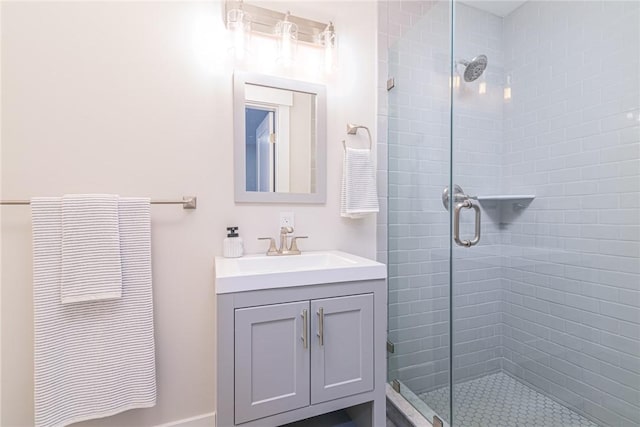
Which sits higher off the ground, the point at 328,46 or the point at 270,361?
the point at 328,46

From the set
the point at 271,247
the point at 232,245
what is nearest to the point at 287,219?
the point at 271,247

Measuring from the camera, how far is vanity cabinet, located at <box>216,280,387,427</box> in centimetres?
102

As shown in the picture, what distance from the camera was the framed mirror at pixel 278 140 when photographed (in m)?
1.42

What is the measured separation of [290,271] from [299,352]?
0.32 meters

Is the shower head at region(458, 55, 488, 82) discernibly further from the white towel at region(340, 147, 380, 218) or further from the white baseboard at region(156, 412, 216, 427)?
the white baseboard at region(156, 412, 216, 427)

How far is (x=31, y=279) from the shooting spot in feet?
3.76

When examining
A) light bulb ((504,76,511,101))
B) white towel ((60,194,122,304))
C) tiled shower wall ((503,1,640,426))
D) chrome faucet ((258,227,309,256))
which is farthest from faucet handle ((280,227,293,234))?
light bulb ((504,76,511,101))

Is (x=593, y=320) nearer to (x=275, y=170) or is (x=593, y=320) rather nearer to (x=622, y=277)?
(x=622, y=277)

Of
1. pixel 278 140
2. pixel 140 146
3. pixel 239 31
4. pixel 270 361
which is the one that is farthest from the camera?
pixel 278 140

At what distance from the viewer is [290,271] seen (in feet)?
3.54

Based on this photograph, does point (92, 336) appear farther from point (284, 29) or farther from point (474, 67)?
point (474, 67)

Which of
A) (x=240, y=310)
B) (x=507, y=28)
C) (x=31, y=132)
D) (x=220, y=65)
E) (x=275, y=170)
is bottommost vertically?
(x=240, y=310)

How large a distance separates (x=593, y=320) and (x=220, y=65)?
2.21 meters

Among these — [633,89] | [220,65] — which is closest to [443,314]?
[633,89]
